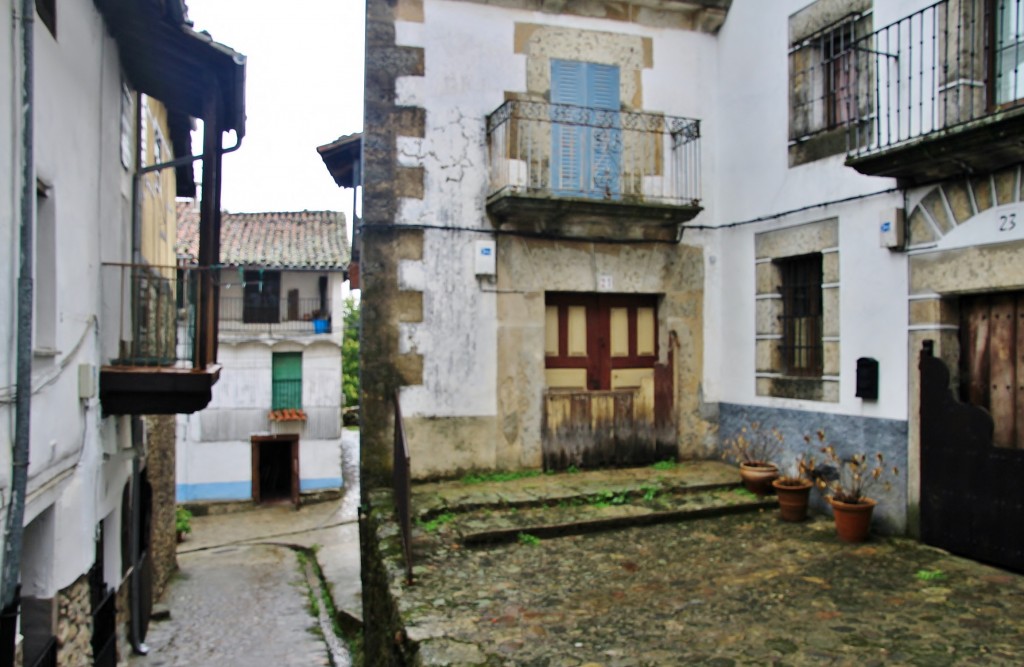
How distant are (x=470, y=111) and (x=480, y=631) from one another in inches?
212

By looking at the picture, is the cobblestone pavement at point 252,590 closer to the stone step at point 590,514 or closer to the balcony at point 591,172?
the stone step at point 590,514

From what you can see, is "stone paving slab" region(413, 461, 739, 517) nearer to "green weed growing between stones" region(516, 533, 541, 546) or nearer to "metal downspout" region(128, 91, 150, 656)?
"green weed growing between stones" region(516, 533, 541, 546)

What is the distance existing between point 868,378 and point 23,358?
642 centimetres

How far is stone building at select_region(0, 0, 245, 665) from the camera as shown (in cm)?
409

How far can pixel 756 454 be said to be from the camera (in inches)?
320

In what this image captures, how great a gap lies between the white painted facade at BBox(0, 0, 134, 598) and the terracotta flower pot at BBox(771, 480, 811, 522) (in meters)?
5.99

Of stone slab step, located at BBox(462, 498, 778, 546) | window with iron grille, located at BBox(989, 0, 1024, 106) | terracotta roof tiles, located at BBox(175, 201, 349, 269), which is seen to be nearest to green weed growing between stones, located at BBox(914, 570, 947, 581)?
stone slab step, located at BBox(462, 498, 778, 546)

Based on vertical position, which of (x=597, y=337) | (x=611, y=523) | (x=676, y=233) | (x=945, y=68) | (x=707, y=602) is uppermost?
(x=945, y=68)

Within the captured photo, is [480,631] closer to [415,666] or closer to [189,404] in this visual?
[415,666]

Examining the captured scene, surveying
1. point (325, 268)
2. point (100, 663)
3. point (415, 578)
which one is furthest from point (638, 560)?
point (325, 268)

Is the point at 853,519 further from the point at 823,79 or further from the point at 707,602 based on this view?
the point at 823,79

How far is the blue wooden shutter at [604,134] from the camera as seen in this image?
327 inches

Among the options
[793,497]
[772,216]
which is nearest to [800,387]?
[793,497]

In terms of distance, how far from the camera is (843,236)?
7031mm
